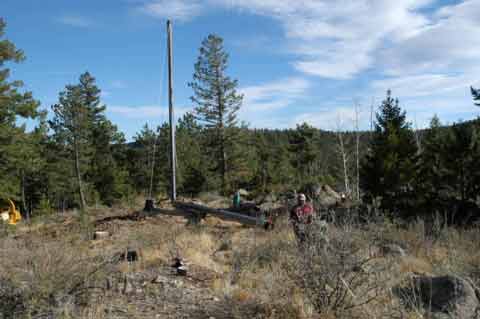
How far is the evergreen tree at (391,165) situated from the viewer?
16.3m

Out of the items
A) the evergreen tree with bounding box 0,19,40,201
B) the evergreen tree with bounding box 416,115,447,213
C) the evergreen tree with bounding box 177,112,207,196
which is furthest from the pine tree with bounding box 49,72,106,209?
the evergreen tree with bounding box 416,115,447,213

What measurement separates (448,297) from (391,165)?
41.4 ft

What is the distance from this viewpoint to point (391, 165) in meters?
16.2

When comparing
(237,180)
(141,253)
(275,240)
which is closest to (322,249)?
(275,240)

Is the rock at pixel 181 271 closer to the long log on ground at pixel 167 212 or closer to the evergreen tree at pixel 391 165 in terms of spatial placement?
the long log on ground at pixel 167 212

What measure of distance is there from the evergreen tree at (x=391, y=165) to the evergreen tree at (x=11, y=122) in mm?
14533

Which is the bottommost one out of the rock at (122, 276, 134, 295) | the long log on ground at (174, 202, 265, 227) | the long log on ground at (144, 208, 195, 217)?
the rock at (122, 276, 134, 295)

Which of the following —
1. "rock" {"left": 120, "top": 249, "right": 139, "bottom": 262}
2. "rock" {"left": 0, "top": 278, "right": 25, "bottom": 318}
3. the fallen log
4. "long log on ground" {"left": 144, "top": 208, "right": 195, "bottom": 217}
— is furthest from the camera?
"long log on ground" {"left": 144, "top": 208, "right": 195, "bottom": 217}

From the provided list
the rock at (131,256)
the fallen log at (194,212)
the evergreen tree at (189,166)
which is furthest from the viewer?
the evergreen tree at (189,166)

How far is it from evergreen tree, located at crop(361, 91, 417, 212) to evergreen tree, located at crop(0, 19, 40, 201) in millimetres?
14533

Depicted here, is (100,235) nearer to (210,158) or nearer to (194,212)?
(194,212)

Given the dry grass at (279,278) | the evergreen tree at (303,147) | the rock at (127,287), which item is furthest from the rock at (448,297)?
the evergreen tree at (303,147)

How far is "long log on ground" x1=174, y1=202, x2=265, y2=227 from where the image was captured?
962 centimetres

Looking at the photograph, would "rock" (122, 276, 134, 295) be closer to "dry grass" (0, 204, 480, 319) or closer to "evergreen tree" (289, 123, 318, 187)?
"dry grass" (0, 204, 480, 319)
